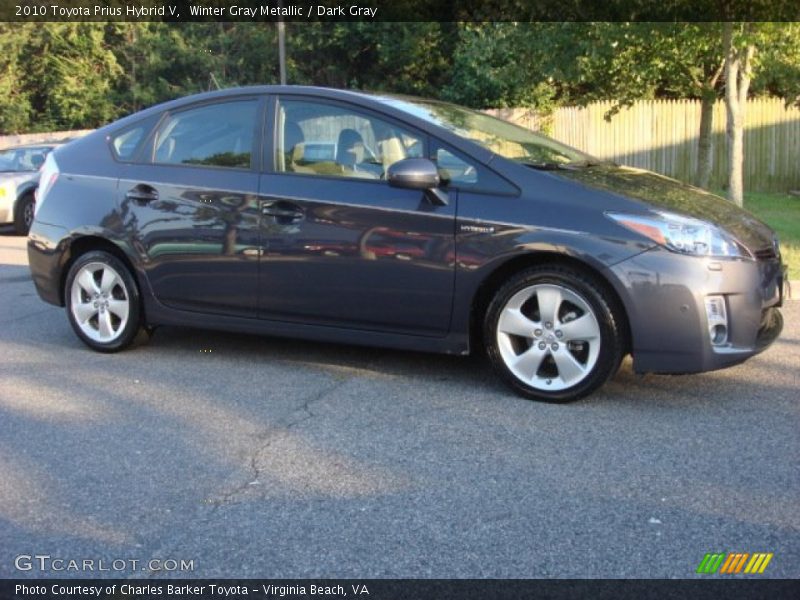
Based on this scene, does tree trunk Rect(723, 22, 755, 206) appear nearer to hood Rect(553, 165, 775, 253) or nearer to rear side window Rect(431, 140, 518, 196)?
hood Rect(553, 165, 775, 253)

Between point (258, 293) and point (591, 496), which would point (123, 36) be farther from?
point (591, 496)

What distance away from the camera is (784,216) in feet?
45.9

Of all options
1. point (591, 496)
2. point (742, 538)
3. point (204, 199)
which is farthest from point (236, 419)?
point (742, 538)

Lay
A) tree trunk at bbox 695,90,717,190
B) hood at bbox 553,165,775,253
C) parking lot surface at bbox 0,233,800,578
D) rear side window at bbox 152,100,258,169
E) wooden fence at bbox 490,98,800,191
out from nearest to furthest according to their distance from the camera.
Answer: parking lot surface at bbox 0,233,800,578
hood at bbox 553,165,775,253
rear side window at bbox 152,100,258,169
tree trunk at bbox 695,90,717,190
wooden fence at bbox 490,98,800,191

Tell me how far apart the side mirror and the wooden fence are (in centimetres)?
1662

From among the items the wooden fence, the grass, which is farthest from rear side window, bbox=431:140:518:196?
the wooden fence

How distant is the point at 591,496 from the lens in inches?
149

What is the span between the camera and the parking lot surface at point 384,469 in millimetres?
3340

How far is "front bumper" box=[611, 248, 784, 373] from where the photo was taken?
4.70 m

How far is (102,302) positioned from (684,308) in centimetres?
384

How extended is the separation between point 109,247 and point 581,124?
1728 centimetres

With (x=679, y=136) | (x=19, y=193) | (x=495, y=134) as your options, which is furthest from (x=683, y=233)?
(x=679, y=136)
